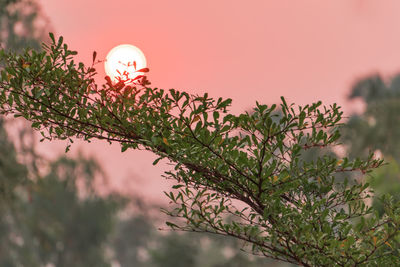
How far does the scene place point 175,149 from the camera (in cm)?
314

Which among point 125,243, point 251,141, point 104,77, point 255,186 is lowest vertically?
point 255,186

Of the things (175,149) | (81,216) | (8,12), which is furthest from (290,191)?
(81,216)

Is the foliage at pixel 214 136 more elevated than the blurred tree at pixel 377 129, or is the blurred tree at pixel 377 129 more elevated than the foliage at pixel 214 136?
the blurred tree at pixel 377 129

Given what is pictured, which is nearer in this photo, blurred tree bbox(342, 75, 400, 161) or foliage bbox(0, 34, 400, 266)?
foliage bbox(0, 34, 400, 266)

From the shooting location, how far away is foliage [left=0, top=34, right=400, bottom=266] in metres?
3.10

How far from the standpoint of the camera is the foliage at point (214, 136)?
122 inches

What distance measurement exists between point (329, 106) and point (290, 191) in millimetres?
625

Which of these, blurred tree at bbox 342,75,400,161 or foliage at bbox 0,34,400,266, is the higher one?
blurred tree at bbox 342,75,400,161

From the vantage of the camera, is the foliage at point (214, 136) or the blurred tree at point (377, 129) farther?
the blurred tree at point (377, 129)

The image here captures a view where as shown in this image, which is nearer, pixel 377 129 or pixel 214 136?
pixel 214 136

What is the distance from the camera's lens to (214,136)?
311cm

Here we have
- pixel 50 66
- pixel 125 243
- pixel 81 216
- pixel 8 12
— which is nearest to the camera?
pixel 50 66

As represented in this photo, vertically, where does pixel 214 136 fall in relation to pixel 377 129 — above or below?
below

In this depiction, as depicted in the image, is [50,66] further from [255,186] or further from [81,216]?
[81,216]
